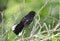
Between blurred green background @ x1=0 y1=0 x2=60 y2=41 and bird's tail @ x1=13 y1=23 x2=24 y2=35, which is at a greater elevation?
bird's tail @ x1=13 y1=23 x2=24 y2=35

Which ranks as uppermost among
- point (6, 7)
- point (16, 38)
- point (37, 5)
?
point (16, 38)

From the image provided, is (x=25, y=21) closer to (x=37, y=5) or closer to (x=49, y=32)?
(x=49, y=32)

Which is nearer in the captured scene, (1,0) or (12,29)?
(12,29)

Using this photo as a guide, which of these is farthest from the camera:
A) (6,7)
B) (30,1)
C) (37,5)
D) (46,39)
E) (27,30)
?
(6,7)

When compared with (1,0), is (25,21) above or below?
above

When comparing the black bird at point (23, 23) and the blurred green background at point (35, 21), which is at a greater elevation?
the black bird at point (23, 23)

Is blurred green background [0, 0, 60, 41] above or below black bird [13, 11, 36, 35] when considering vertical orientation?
below

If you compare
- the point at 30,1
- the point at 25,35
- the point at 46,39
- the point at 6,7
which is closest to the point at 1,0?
the point at 6,7

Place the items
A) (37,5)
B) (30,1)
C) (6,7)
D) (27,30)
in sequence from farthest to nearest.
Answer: (6,7) → (30,1) → (37,5) → (27,30)
